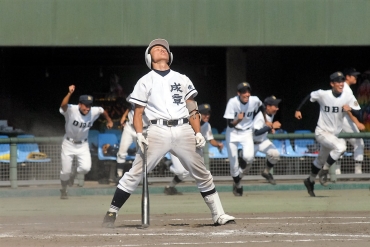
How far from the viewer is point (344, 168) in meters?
15.8

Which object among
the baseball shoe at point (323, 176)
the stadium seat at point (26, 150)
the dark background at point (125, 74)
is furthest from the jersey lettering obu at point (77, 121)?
the dark background at point (125, 74)

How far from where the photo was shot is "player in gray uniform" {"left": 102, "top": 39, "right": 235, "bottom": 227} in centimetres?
902

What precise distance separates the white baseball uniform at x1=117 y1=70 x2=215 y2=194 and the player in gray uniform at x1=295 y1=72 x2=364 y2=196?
4636mm

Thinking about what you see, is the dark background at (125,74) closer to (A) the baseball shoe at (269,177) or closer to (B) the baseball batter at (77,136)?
(A) the baseball shoe at (269,177)

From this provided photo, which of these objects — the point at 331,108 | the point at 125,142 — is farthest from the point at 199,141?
the point at 125,142

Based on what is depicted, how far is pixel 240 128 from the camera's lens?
14.2 meters

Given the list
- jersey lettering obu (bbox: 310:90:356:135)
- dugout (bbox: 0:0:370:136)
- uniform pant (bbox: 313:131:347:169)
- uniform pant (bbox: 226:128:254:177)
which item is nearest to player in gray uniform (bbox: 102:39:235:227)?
uniform pant (bbox: 313:131:347:169)

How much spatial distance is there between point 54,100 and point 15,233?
1181 centimetres

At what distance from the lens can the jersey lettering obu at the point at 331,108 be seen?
1355cm

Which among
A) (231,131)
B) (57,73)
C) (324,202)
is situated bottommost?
(324,202)

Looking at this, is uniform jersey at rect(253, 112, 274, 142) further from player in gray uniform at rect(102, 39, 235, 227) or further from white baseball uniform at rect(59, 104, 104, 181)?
player in gray uniform at rect(102, 39, 235, 227)

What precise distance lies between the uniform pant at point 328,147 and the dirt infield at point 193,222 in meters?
0.63

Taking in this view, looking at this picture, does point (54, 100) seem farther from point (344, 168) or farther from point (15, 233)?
point (15, 233)
